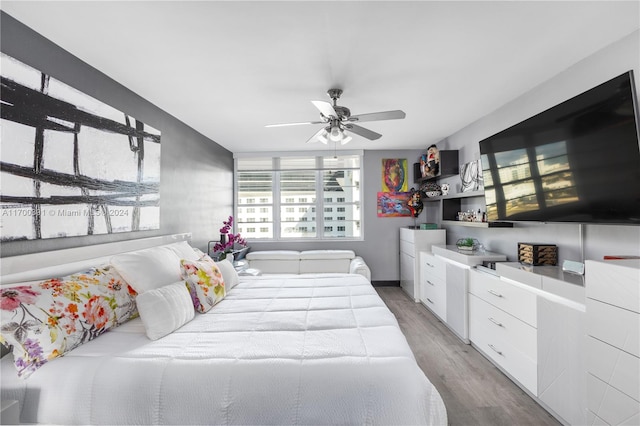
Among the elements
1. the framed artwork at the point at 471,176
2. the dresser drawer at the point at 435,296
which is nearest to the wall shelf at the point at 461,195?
the framed artwork at the point at 471,176

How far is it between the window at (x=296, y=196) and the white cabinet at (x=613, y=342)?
3.75 m

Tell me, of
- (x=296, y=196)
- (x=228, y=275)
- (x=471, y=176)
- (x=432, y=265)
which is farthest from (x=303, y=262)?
(x=471, y=176)

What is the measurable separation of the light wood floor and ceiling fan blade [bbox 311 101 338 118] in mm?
2289

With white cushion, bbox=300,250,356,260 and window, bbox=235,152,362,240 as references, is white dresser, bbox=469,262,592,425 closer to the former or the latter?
white cushion, bbox=300,250,356,260

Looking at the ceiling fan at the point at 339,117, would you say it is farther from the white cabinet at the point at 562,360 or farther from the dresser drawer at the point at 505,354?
the dresser drawer at the point at 505,354

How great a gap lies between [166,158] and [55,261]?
1.57 meters

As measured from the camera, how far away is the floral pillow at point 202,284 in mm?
2029

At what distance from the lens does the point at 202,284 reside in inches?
81.9

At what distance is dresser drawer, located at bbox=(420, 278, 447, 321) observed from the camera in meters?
3.33

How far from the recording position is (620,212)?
5.31 ft

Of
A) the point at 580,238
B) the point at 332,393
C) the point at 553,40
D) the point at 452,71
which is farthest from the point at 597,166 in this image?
the point at 332,393

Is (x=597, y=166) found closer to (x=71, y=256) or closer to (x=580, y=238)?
(x=580, y=238)

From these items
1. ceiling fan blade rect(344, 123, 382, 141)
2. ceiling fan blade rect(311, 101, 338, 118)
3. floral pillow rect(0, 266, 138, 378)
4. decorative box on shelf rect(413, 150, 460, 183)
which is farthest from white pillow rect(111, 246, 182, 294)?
decorative box on shelf rect(413, 150, 460, 183)

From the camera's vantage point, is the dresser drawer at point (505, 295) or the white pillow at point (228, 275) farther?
the white pillow at point (228, 275)
